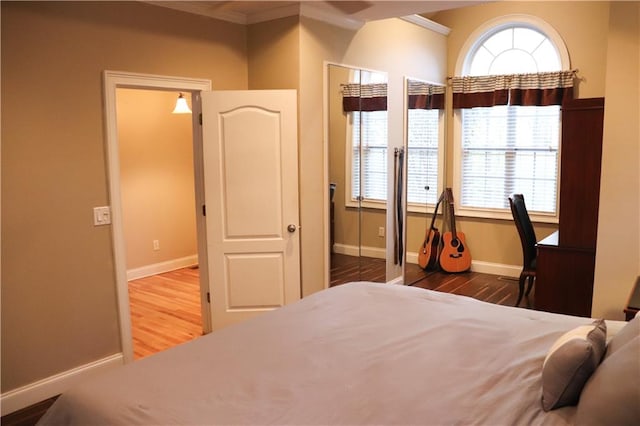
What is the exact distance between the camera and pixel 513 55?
5379mm

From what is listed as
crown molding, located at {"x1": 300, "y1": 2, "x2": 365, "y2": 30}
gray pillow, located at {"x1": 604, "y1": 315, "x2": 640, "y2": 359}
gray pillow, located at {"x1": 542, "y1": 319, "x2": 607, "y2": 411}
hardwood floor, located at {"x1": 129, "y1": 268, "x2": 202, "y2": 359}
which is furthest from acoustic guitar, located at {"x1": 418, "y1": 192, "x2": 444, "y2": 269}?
gray pillow, located at {"x1": 542, "y1": 319, "x2": 607, "y2": 411}

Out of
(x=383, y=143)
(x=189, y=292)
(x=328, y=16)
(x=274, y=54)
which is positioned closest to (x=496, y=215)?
(x=383, y=143)

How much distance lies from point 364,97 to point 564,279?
85.0 inches

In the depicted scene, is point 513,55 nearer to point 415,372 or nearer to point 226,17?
point 226,17

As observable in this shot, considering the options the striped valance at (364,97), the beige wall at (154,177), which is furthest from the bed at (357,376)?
the beige wall at (154,177)

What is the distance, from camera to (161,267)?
5918 millimetres

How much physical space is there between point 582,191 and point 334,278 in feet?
6.54

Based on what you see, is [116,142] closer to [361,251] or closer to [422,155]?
[361,251]

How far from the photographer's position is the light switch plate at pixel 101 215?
10.6 ft

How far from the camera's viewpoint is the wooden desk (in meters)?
3.63

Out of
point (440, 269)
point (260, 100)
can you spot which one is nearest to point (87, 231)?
point (260, 100)

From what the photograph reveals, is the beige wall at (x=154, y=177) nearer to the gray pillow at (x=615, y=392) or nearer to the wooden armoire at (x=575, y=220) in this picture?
the wooden armoire at (x=575, y=220)

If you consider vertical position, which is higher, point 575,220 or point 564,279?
point 575,220

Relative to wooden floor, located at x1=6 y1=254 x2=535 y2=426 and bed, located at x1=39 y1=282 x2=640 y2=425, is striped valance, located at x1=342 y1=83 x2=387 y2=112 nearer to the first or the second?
wooden floor, located at x1=6 y1=254 x2=535 y2=426
